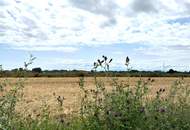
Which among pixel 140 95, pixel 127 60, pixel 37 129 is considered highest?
pixel 127 60

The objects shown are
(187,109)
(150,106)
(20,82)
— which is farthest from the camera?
(187,109)

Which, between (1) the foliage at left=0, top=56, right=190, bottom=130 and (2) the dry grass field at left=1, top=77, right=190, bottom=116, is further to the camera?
(2) the dry grass field at left=1, top=77, right=190, bottom=116

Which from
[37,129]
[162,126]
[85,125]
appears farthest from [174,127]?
[37,129]

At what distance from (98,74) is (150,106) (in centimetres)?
72

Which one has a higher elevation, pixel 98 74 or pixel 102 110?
pixel 98 74

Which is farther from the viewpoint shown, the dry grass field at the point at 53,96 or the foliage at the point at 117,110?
the dry grass field at the point at 53,96

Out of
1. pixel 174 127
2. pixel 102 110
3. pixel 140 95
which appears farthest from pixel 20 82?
pixel 174 127

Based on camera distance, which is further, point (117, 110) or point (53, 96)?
point (53, 96)

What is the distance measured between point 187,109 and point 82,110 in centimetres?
136

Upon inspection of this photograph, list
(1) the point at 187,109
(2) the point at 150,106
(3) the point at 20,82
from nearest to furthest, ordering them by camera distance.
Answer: (3) the point at 20,82
(2) the point at 150,106
(1) the point at 187,109

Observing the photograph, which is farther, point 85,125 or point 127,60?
point 85,125

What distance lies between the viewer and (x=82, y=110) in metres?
6.59

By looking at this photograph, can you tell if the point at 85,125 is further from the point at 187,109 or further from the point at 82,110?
the point at 187,109

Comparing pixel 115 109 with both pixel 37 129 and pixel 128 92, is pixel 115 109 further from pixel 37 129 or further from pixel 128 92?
pixel 37 129
